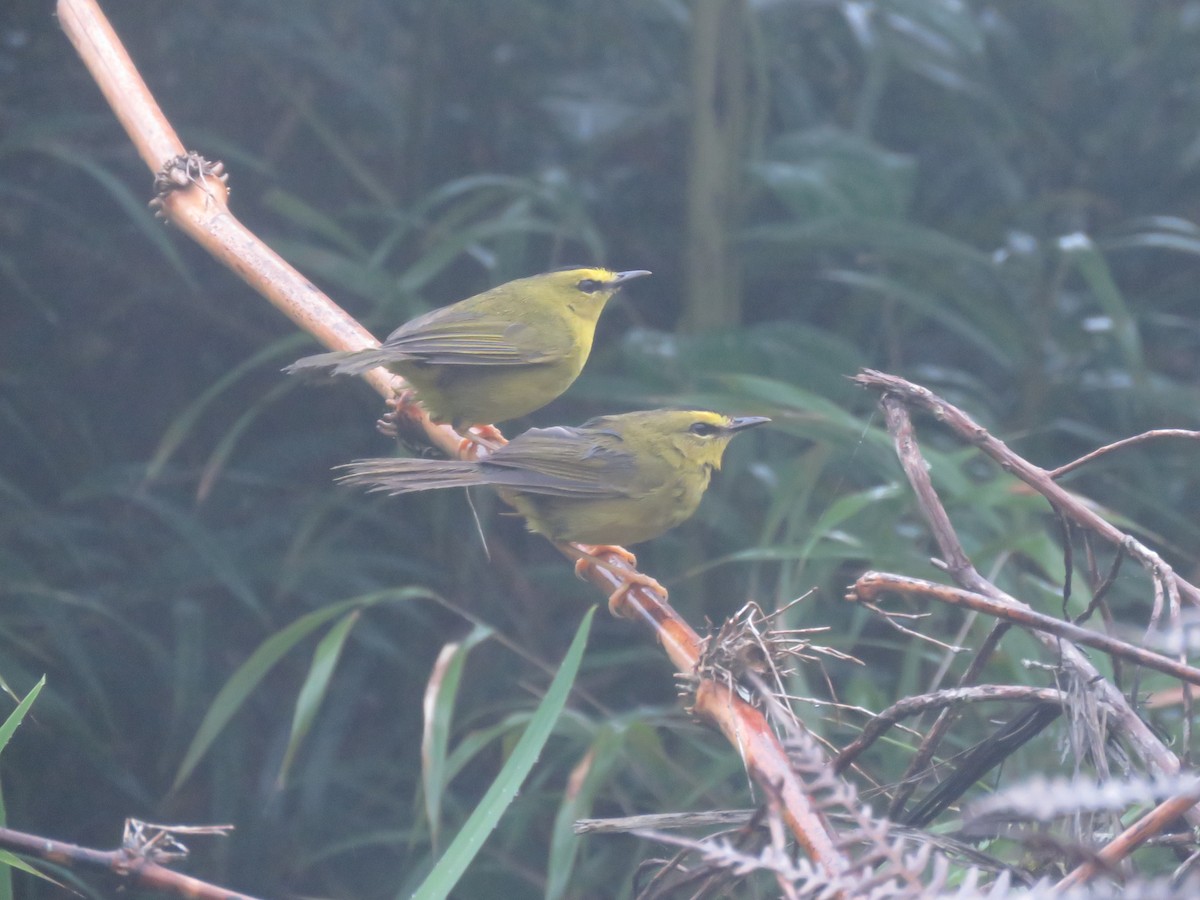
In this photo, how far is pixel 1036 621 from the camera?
35.4 inches

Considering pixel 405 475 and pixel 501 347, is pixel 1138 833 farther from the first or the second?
pixel 501 347

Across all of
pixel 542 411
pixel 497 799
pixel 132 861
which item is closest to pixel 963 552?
pixel 497 799

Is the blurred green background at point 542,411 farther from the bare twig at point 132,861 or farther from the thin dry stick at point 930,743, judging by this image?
the bare twig at point 132,861

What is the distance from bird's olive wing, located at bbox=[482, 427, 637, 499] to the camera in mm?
2082

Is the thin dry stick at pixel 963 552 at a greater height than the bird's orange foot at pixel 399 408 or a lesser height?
lesser

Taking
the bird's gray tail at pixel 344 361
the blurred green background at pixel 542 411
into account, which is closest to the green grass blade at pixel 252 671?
the blurred green background at pixel 542 411

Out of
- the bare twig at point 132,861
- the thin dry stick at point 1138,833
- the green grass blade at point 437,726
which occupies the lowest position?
the thin dry stick at point 1138,833

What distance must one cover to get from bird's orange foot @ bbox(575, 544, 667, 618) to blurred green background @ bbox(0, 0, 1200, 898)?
1.25 feet

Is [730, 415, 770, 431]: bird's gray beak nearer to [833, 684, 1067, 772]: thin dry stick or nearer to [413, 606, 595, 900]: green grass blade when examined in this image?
[413, 606, 595, 900]: green grass blade

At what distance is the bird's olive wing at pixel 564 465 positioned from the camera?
2082 mm

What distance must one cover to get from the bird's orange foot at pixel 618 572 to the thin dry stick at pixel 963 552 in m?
0.49

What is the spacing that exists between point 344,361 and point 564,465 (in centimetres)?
54

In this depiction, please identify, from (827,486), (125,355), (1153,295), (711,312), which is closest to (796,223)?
(711,312)

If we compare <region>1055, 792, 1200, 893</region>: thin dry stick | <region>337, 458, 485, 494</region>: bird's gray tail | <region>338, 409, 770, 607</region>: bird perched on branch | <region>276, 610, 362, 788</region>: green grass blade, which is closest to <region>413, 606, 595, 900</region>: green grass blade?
<region>337, 458, 485, 494</region>: bird's gray tail
